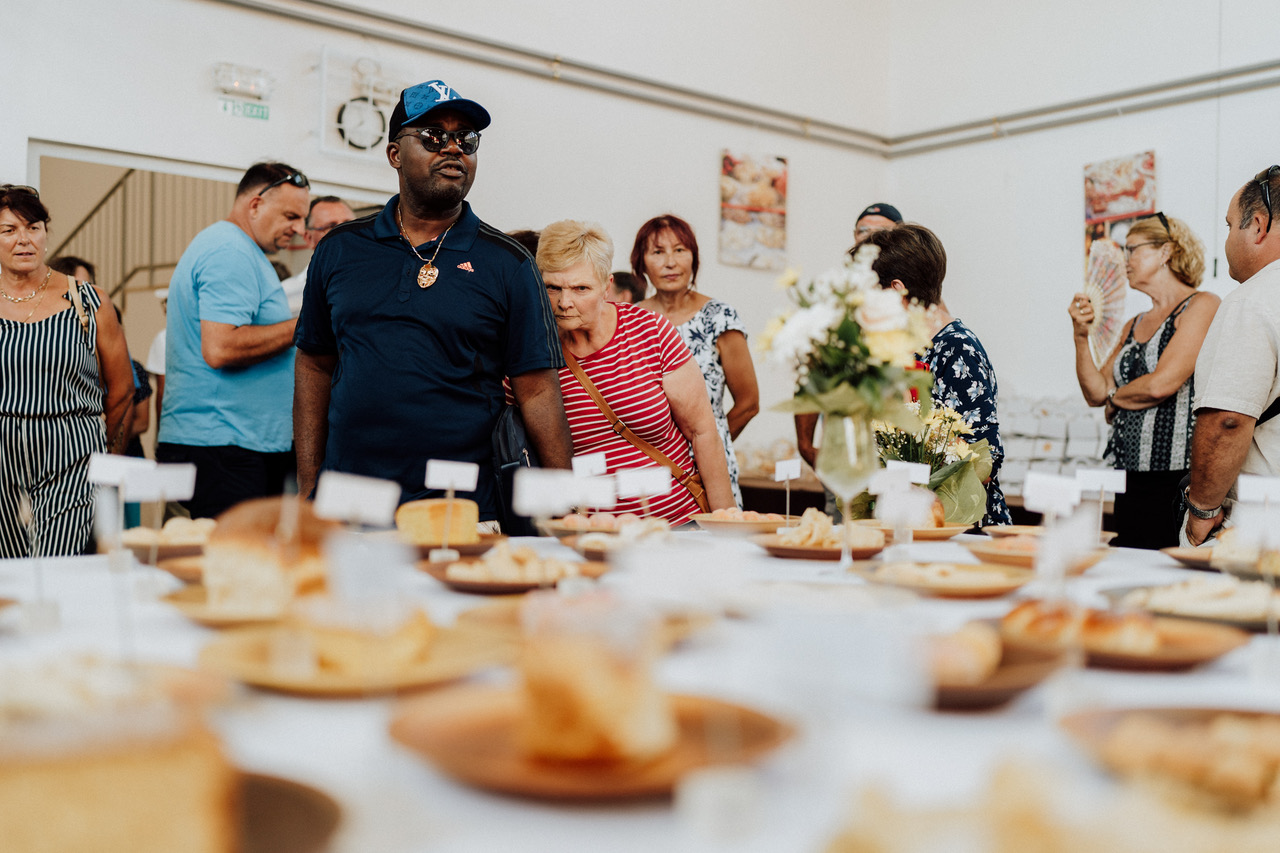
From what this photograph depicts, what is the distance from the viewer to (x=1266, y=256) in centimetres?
275

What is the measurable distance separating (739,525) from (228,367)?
66.6 inches

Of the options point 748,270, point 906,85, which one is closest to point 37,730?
point 748,270

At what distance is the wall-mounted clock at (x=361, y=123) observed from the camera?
486cm

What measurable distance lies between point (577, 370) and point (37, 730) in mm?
2038

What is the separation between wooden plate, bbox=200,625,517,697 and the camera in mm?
839

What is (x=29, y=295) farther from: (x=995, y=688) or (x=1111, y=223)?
(x=1111, y=223)

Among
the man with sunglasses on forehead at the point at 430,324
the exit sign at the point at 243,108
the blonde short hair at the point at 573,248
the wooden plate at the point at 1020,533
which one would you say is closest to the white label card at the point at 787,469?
the wooden plate at the point at 1020,533

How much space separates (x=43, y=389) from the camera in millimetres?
2883

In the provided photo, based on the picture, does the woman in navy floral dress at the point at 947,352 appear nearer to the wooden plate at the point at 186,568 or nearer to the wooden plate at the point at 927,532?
the wooden plate at the point at 927,532

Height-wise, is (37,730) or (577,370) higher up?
(577,370)

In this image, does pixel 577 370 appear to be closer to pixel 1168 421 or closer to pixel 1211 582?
pixel 1211 582

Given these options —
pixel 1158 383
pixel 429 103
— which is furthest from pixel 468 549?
pixel 1158 383

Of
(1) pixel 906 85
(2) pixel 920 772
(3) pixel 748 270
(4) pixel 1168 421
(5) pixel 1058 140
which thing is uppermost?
(1) pixel 906 85

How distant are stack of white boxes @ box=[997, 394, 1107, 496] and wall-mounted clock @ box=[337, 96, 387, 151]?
3619 millimetres
